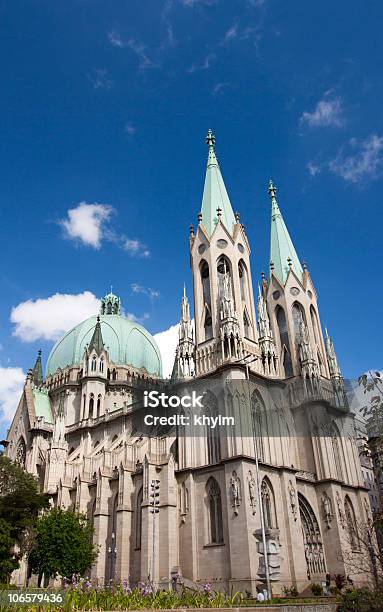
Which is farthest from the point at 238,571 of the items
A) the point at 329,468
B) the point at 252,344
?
the point at 252,344

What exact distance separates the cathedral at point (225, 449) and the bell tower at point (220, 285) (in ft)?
0.48

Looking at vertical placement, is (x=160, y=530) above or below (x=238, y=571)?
above

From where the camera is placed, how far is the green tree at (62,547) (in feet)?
121

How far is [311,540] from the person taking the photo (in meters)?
41.9

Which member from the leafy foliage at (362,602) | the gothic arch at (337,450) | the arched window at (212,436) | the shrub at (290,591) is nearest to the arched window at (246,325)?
the arched window at (212,436)

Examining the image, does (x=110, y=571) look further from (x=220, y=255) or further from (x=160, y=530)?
(x=220, y=255)

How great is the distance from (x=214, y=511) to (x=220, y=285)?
19637 mm

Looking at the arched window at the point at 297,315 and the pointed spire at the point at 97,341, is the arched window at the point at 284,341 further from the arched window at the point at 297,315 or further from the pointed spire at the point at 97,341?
the pointed spire at the point at 97,341

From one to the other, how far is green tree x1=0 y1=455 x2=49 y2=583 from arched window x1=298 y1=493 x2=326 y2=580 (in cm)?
2095

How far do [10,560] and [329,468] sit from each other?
25812 millimetres

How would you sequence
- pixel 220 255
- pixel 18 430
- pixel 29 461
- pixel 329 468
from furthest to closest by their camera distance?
1. pixel 18 430
2. pixel 29 461
3. pixel 220 255
4. pixel 329 468

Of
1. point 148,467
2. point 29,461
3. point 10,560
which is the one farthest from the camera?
point 29,461

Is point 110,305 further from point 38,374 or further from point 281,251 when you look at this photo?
point 281,251

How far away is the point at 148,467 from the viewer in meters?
40.3
